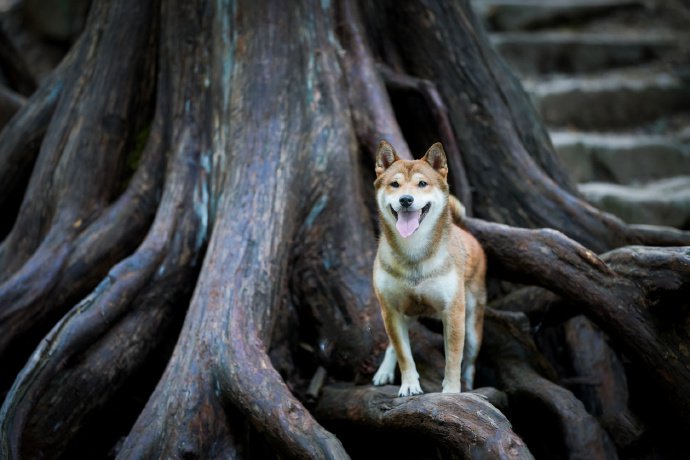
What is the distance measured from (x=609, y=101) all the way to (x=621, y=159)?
1189mm

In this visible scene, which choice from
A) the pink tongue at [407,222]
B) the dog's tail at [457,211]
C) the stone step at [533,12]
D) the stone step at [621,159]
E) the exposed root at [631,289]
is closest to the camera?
the pink tongue at [407,222]

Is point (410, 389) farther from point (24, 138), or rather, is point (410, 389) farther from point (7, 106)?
point (7, 106)

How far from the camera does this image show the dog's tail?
5.14m

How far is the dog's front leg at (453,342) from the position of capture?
4.29 m

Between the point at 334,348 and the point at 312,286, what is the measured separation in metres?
0.47

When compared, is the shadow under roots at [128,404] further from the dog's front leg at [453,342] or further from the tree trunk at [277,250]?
the dog's front leg at [453,342]

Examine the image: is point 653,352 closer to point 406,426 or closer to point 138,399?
point 406,426

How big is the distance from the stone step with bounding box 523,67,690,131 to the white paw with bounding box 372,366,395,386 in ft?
19.1

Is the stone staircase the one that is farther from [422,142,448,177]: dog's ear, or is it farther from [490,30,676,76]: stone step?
[422,142,448,177]: dog's ear

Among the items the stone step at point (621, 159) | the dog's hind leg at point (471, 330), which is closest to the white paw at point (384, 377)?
the dog's hind leg at point (471, 330)

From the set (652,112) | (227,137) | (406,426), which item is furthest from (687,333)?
(652,112)

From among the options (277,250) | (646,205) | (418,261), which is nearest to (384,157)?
(418,261)

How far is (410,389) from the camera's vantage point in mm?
4363

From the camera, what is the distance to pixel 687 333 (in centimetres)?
446
